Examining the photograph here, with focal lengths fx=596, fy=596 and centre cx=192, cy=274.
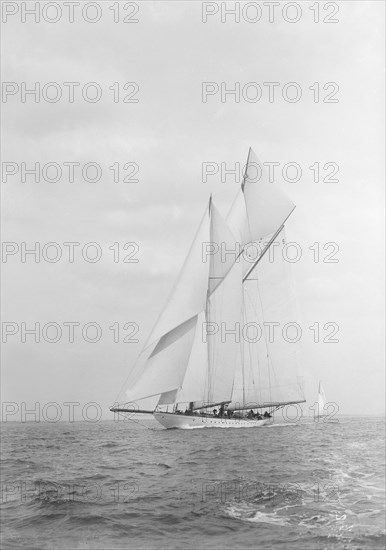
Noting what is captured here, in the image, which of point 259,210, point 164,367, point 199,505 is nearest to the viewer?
point 199,505

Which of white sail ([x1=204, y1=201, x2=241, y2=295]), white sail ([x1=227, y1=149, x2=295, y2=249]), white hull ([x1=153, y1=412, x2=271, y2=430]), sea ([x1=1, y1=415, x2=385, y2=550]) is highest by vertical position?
white sail ([x1=227, y1=149, x2=295, y2=249])

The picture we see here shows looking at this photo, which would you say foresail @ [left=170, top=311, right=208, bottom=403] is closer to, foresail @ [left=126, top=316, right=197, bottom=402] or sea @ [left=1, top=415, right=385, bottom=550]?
foresail @ [left=126, top=316, right=197, bottom=402]

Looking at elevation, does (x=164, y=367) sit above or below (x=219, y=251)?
below

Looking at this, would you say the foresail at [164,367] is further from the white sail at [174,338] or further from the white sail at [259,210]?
the white sail at [259,210]

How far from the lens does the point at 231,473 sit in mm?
19375

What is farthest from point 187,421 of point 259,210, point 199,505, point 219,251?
point 199,505

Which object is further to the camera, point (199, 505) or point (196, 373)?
point (196, 373)

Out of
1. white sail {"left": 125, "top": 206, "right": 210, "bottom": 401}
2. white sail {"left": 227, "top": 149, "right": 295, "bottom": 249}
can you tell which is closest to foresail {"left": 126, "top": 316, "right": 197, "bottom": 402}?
white sail {"left": 125, "top": 206, "right": 210, "bottom": 401}

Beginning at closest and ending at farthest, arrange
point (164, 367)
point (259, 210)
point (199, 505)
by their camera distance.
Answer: point (199, 505) → point (164, 367) → point (259, 210)

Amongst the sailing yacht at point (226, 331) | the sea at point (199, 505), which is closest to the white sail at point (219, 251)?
the sailing yacht at point (226, 331)

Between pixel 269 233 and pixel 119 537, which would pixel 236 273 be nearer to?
pixel 269 233

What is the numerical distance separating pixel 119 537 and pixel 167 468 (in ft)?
35.6

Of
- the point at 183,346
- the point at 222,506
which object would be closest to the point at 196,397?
the point at 183,346

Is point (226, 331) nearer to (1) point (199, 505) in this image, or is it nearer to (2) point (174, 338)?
(2) point (174, 338)
